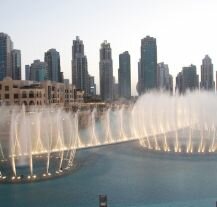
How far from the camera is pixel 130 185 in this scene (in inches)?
1022

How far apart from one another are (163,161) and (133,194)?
10.3 m

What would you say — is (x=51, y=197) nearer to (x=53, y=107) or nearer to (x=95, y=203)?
(x=95, y=203)

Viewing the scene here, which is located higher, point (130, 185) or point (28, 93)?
point (28, 93)

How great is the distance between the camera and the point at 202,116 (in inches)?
2175

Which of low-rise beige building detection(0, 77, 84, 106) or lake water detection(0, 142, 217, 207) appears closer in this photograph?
lake water detection(0, 142, 217, 207)

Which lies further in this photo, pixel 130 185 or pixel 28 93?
pixel 28 93

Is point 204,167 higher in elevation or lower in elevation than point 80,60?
lower

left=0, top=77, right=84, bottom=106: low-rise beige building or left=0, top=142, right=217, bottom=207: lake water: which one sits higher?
left=0, top=77, right=84, bottom=106: low-rise beige building

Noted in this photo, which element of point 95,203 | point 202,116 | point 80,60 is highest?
point 80,60

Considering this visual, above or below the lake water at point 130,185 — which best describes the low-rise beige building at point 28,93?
above

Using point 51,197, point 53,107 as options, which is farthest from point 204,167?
point 53,107

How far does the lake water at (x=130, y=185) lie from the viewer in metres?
22.4

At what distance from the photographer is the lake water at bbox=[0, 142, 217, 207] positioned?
73.4ft

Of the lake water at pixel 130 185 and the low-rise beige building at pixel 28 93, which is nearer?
the lake water at pixel 130 185
